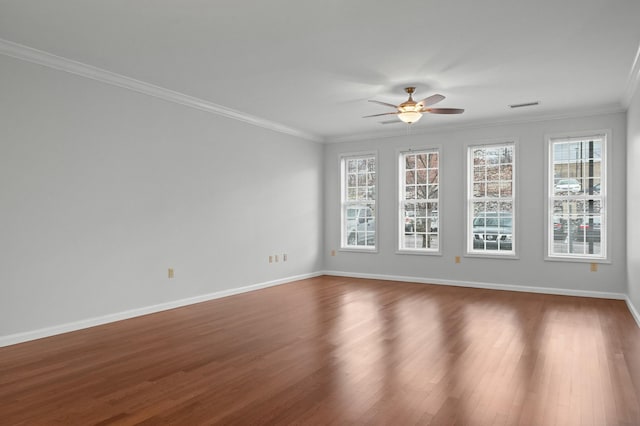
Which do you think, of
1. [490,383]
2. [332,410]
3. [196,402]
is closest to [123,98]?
[196,402]

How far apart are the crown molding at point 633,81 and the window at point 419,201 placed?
282 centimetres

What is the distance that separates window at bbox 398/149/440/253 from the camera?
7531 millimetres

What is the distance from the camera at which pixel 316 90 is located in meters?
5.30

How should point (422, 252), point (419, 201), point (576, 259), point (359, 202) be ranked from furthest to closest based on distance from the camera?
point (359, 202), point (419, 201), point (422, 252), point (576, 259)

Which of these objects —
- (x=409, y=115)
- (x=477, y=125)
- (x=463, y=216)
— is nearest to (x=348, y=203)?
(x=463, y=216)

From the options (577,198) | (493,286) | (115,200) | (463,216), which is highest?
(577,198)

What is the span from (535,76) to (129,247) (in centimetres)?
512

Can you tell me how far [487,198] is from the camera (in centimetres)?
702

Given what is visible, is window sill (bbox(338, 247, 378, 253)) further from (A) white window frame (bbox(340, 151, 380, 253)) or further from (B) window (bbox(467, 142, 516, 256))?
(B) window (bbox(467, 142, 516, 256))

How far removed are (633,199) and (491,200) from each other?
2.13m

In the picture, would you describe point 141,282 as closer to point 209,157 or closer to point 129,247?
point 129,247

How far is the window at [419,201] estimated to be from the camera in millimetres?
7531

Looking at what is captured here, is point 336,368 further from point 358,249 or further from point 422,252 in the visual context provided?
point 358,249

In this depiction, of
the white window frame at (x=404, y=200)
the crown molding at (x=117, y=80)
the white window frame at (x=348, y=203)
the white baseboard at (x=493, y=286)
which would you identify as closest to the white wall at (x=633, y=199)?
the white baseboard at (x=493, y=286)
